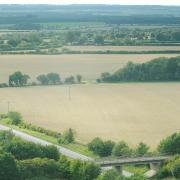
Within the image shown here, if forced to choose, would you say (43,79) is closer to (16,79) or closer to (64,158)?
(16,79)

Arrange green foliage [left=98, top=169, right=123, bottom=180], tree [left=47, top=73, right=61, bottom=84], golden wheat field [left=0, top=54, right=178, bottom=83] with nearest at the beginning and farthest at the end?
green foliage [left=98, top=169, right=123, bottom=180], tree [left=47, top=73, right=61, bottom=84], golden wheat field [left=0, top=54, right=178, bottom=83]

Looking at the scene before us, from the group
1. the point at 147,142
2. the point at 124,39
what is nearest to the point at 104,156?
the point at 147,142

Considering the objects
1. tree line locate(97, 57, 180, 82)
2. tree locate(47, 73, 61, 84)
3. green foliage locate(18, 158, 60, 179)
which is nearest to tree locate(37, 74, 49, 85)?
tree locate(47, 73, 61, 84)

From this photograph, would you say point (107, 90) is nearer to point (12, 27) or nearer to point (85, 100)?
point (85, 100)

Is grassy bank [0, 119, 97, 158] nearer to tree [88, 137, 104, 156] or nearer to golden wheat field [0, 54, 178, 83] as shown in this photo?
tree [88, 137, 104, 156]

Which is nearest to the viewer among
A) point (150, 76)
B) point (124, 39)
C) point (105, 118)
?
point (105, 118)
